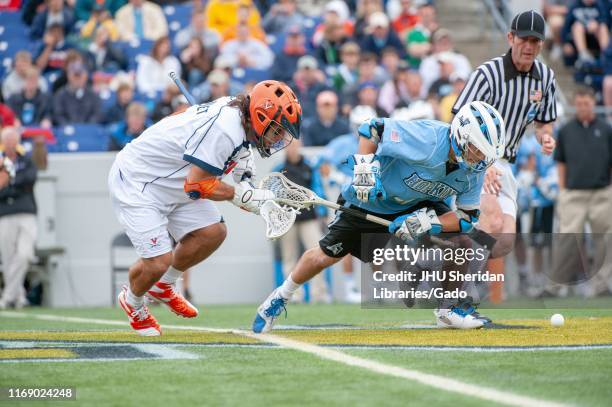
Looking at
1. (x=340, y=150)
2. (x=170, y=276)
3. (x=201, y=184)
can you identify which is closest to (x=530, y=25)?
(x=201, y=184)

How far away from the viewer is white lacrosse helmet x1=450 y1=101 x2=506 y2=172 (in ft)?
19.2

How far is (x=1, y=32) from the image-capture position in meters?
15.2

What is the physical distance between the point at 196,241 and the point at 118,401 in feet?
9.16

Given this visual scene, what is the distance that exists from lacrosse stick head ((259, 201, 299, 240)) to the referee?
4.73ft

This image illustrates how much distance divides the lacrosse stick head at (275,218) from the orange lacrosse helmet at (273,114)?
370mm

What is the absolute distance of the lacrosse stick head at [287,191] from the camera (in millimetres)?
6500

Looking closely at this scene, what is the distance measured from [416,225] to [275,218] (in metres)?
0.83

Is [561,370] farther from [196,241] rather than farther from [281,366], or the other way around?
[196,241]

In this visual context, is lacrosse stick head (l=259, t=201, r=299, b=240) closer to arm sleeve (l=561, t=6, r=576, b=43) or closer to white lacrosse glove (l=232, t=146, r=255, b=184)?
white lacrosse glove (l=232, t=146, r=255, b=184)

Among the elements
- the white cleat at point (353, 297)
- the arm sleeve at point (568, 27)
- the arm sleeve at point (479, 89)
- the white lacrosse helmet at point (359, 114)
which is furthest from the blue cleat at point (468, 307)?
the arm sleeve at point (568, 27)

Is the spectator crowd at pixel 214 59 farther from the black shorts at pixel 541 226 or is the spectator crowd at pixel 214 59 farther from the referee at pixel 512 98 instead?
the referee at pixel 512 98

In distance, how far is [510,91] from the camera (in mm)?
7215

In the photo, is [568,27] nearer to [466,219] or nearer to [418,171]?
[466,219]

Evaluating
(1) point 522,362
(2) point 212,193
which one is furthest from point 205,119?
(1) point 522,362
